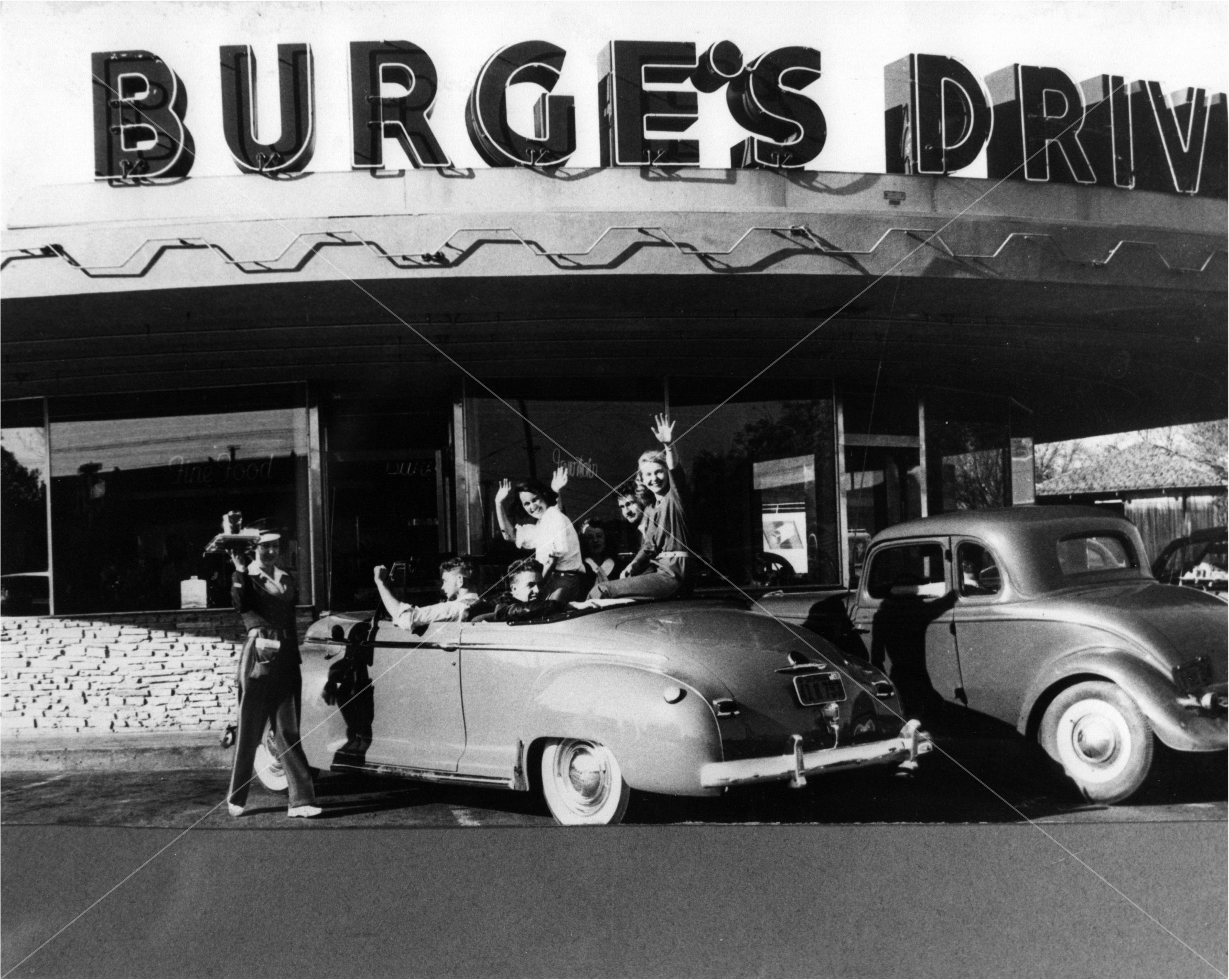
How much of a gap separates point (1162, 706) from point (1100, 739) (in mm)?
195

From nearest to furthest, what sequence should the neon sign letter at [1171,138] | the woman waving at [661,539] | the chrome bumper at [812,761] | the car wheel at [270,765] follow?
the chrome bumper at [812,761] → the woman waving at [661,539] → the car wheel at [270,765] → the neon sign letter at [1171,138]

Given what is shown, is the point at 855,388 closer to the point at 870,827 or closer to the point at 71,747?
the point at 870,827

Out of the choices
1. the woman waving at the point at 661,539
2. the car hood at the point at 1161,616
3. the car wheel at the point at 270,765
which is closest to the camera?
the car hood at the point at 1161,616

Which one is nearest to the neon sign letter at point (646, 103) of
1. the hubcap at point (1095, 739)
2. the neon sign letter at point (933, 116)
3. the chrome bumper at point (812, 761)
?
the neon sign letter at point (933, 116)

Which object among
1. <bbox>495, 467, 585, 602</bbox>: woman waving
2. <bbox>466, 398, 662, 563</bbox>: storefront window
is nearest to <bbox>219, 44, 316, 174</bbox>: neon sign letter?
<bbox>466, 398, 662, 563</bbox>: storefront window

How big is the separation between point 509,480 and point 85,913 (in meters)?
1.99

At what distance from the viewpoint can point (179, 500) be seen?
106 inches

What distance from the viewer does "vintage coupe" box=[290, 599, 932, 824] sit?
2.49 meters

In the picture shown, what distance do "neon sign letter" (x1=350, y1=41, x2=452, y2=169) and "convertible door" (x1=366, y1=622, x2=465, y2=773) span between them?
61.2 inches

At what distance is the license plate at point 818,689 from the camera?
8.46ft

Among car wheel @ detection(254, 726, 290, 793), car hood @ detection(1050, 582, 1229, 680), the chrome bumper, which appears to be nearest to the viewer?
the chrome bumper

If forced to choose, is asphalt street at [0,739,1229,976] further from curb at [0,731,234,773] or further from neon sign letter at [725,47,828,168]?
neon sign letter at [725,47,828,168]

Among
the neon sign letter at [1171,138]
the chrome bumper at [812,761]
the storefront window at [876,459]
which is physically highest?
the neon sign letter at [1171,138]

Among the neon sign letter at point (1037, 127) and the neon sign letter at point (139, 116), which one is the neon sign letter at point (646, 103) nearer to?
the neon sign letter at point (1037, 127)
